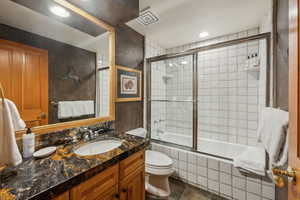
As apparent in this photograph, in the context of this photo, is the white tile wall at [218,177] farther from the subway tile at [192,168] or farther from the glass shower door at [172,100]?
the glass shower door at [172,100]

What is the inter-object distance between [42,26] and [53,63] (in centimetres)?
31

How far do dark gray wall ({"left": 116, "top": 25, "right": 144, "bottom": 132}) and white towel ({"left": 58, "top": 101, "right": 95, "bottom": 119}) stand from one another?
441mm

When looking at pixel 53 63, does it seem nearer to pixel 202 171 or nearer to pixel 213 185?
pixel 202 171

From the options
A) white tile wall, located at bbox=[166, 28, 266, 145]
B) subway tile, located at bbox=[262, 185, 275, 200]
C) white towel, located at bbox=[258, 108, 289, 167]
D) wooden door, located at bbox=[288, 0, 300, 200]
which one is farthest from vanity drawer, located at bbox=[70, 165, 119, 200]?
white tile wall, located at bbox=[166, 28, 266, 145]

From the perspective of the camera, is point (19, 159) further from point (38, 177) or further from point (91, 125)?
point (91, 125)

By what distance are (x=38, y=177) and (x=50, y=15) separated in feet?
4.24

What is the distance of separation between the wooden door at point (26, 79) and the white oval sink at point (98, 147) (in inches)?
15.6

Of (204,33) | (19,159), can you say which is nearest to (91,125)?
(19,159)

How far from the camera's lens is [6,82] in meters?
0.87

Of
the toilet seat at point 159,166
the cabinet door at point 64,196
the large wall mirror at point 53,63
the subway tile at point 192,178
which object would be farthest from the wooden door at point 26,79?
the subway tile at point 192,178

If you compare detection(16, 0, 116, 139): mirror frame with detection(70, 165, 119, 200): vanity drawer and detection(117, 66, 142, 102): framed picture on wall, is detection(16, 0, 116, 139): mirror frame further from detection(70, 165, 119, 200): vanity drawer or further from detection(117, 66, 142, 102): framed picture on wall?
detection(70, 165, 119, 200): vanity drawer

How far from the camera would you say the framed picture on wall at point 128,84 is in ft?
5.84

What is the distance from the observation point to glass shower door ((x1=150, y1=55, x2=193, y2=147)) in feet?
8.04

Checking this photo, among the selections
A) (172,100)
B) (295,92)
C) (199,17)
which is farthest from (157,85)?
(295,92)
